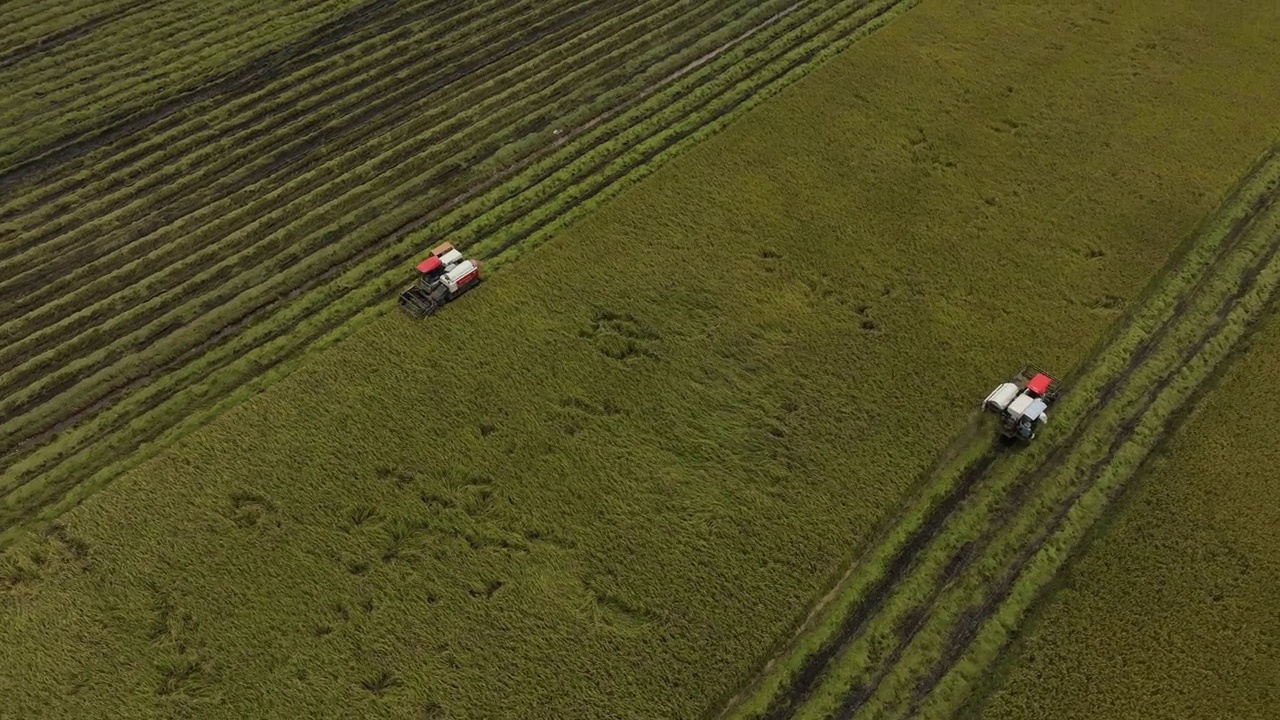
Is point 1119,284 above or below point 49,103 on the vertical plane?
below

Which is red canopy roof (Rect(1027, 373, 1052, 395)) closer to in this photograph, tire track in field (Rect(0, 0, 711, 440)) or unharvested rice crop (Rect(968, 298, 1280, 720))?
unharvested rice crop (Rect(968, 298, 1280, 720))

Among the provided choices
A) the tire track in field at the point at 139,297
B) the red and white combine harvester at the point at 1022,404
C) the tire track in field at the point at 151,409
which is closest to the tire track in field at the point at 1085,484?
the red and white combine harvester at the point at 1022,404

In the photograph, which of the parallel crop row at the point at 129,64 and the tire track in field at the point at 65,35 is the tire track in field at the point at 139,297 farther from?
the tire track in field at the point at 65,35

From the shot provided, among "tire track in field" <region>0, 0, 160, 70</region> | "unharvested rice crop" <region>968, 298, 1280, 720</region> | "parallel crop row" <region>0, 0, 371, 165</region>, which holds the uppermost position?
"tire track in field" <region>0, 0, 160, 70</region>

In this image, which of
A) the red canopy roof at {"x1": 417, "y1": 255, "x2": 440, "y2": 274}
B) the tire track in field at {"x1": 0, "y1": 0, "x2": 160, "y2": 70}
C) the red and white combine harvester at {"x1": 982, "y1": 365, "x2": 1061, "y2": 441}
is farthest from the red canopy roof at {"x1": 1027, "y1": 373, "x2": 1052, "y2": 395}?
the tire track in field at {"x1": 0, "y1": 0, "x2": 160, "y2": 70}

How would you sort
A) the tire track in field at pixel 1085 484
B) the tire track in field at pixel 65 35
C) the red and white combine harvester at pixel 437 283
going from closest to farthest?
the tire track in field at pixel 1085 484, the red and white combine harvester at pixel 437 283, the tire track in field at pixel 65 35

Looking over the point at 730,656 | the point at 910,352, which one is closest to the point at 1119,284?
the point at 910,352

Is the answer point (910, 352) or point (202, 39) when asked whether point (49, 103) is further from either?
point (910, 352)
